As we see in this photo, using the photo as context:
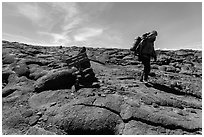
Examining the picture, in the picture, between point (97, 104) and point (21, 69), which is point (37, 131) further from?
point (21, 69)

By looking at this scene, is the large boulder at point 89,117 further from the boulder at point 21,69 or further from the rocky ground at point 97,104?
the boulder at point 21,69

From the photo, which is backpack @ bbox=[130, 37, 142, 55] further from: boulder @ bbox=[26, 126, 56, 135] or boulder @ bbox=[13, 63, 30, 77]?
boulder @ bbox=[26, 126, 56, 135]

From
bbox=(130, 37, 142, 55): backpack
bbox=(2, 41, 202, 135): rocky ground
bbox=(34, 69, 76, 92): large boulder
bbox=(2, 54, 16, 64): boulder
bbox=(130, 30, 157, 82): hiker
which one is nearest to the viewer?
bbox=(2, 41, 202, 135): rocky ground

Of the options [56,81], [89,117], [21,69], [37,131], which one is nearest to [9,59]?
[21,69]

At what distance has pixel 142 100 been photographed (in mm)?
9695

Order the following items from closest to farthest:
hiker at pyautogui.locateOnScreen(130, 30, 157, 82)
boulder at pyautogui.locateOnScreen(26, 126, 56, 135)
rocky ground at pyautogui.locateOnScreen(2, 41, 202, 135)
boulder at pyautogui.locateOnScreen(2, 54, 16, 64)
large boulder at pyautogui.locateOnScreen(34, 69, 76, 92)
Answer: boulder at pyautogui.locateOnScreen(26, 126, 56, 135) < rocky ground at pyautogui.locateOnScreen(2, 41, 202, 135) < large boulder at pyautogui.locateOnScreen(34, 69, 76, 92) < hiker at pyautogui.locateOnScreen(130, 30, 157, 82) < boulder at pyautogui.locateOnScreen(2, 54, 16, 64)

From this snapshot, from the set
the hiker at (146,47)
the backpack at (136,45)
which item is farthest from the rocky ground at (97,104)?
the backpack at (136,45)

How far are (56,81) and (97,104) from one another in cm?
310

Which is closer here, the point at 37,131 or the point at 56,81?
the point at 37,131

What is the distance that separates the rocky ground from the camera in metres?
7.91

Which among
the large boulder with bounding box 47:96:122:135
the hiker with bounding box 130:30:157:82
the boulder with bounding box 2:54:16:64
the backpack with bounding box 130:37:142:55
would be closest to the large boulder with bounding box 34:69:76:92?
the large boulder with bounding box 47:96:122:135

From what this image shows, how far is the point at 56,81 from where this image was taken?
11.1 metres

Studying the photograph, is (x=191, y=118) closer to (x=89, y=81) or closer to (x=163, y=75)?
(x=89, y=81)

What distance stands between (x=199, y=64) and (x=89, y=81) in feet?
42.2
